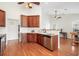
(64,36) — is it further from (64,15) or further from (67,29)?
(64,15)

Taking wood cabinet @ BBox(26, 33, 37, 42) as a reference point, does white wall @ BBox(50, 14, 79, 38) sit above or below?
above

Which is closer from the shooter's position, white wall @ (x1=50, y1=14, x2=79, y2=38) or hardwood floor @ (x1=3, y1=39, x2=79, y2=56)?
hardwood floor @ (x1=3, y1=39, x2=79, y2=56)

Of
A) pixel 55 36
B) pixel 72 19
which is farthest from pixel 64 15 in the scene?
pixel 55 36

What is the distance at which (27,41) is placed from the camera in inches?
304

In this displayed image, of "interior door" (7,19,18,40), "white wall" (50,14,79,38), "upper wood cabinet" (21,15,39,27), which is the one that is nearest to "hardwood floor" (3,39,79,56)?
"interior door" (7,19,18,40)

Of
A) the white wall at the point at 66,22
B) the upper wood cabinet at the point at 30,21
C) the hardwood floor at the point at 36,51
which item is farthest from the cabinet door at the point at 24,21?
the white wall at the point at 66,22

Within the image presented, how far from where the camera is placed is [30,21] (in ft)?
26.9

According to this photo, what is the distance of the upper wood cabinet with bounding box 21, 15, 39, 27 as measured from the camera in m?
8.01

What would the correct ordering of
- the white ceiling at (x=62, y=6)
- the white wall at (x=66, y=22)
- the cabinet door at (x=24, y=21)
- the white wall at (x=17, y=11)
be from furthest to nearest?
the cabinet door at (x=24, y=21), the white wall at (x=66, y=22), the white wall at (x=17, y=11), the white ceiling at (x=62, y=6)

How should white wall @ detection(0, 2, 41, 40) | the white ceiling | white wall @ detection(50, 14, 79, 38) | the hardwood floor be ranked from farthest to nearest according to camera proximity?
white wall @ detection(50, 14, 79, 38) → white wall @ detection(0, 2, 41, 40) → the white ceiling → the hardwood floor

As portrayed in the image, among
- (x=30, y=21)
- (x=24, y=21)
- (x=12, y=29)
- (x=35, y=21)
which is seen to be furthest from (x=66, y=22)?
(x=12, y=29)

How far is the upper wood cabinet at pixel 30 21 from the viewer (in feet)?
26.3

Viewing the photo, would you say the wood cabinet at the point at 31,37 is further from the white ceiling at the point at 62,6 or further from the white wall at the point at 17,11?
the white ceiling at the point at 62,6

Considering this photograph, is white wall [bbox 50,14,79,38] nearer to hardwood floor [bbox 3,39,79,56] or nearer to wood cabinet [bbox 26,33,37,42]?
wood cabinet [bbox 26,33,37,42]
